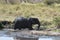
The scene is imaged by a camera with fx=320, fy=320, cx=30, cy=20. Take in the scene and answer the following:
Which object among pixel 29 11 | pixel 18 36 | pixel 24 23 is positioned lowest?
pixel 29 11

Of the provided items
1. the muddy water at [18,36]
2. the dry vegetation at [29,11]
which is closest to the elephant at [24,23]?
the muddy water at [18,36]

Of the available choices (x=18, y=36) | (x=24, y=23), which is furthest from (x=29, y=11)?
(x=18, y=36)

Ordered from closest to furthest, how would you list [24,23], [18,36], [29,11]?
1. [18,36]
2. [24,23]
3. [29,11]

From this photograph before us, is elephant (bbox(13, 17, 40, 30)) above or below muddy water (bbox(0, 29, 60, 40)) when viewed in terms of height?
below

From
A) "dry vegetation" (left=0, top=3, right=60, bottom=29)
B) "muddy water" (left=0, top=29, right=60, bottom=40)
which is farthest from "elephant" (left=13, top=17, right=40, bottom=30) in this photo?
"dry vegetation" (left=0, top=3, right=60, bottom=29)

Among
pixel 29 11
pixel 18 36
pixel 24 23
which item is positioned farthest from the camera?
pixel 29 11

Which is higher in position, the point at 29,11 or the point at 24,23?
the point at 24,23

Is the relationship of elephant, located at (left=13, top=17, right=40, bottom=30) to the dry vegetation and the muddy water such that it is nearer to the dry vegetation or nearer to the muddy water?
the muddy water

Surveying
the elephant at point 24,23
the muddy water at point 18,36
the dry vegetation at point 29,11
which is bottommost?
the dry vegetation at point 29,11

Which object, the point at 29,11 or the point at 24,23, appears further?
the point at 29,11

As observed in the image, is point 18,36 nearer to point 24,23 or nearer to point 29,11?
point 24,23

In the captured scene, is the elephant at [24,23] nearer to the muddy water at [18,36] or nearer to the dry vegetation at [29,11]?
the muddy water at [18,36]

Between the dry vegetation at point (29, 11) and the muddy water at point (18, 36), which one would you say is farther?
the dry vegetation at point (29, 11)

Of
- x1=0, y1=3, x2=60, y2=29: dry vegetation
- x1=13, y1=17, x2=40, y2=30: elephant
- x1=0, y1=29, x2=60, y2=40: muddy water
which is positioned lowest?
x1=0, y1=3, x2=60, y2=29: dry vegetation
